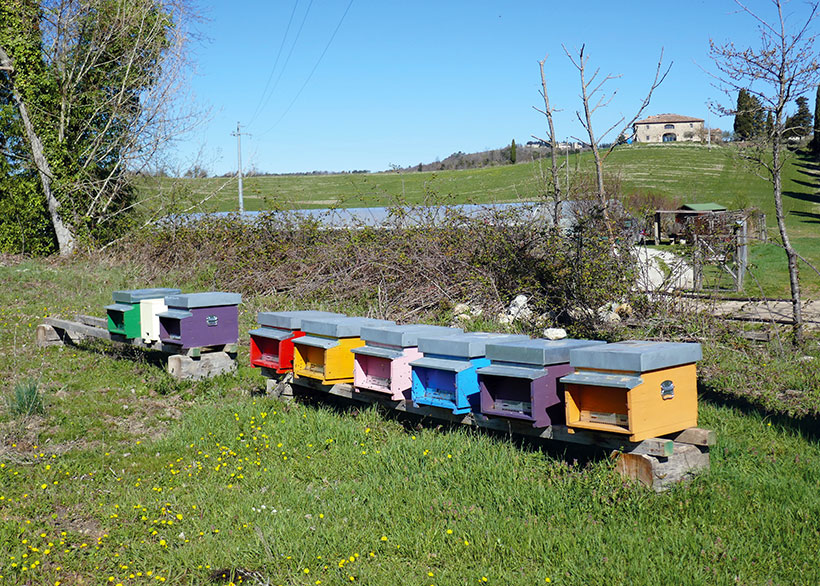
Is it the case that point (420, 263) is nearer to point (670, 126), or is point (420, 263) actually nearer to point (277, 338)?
point (277, 338)

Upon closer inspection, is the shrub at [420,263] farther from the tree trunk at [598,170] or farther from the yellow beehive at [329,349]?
the yellow beehive at [329,349]

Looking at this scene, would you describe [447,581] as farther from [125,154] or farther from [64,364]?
[125,154]

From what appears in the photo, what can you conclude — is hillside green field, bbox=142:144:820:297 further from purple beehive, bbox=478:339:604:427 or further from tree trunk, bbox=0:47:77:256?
purple beehive, bbox=478:339:604:427

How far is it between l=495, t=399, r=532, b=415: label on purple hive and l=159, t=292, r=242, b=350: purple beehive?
3650 mm

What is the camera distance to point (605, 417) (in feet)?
13.4

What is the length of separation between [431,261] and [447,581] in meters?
7.22

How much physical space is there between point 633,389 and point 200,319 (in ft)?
15.8

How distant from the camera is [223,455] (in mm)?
5148

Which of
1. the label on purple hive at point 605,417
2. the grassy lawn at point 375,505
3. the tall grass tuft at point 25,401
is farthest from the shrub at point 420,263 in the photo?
the tall grass tuft at point 25,401

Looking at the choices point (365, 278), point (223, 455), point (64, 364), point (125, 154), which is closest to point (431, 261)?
point (365, 278)

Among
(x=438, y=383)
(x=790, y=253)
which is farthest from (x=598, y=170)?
(x=438, y=383)

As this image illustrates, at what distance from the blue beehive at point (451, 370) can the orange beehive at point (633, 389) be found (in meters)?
0.79

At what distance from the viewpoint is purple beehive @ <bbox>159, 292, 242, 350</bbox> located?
7.20 metres

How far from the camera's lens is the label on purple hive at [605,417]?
400 cm
